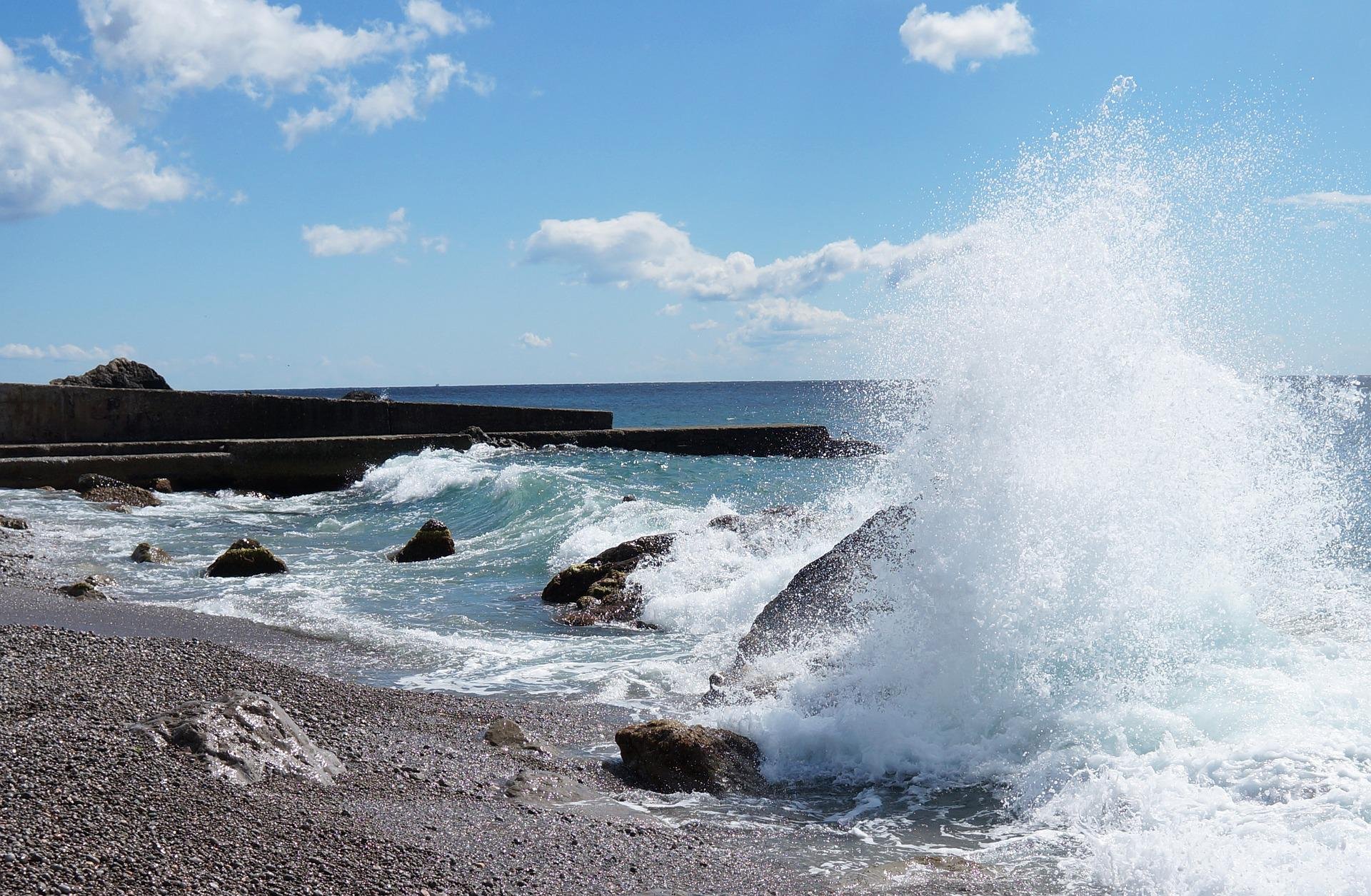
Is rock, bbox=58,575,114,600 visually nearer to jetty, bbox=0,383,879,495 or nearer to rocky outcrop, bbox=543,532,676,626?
rocky outcrop, bbox=543,532,676,626

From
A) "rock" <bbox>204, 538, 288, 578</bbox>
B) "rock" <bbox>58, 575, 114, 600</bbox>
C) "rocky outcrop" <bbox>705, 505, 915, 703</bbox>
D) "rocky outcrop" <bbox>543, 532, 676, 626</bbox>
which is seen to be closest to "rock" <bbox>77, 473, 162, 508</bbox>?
"rock" <bbox>204, 538, 288, 578</bbox>

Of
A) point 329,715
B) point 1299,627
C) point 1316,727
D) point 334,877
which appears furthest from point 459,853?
point 1299,627

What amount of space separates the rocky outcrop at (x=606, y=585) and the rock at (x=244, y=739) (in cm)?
428

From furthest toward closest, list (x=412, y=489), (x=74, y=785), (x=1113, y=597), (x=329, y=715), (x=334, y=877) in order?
(x=412, y=489)
(x=1113, y=597)
(x=329, y=715)
(x=74, y=785)
(x=334, y=877)

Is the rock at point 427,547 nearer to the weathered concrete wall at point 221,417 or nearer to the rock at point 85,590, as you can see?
the rock at point 85,590

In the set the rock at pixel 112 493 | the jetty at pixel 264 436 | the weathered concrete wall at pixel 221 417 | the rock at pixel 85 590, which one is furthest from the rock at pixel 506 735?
the weathered concrete wall at pixel 221 417

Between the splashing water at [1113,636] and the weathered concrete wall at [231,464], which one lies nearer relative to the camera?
the splashing water at [1113,636]

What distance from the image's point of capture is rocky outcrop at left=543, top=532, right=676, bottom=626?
9016 millimetres

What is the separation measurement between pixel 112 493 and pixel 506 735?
45.0 feet

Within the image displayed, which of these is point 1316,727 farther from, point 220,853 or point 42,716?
point 42,716

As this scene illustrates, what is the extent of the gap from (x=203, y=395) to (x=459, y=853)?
2134 centimetres

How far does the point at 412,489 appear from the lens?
→ 18016mm

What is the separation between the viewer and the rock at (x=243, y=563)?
1032cm

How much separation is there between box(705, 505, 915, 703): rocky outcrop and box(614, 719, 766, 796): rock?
3.73 feet
